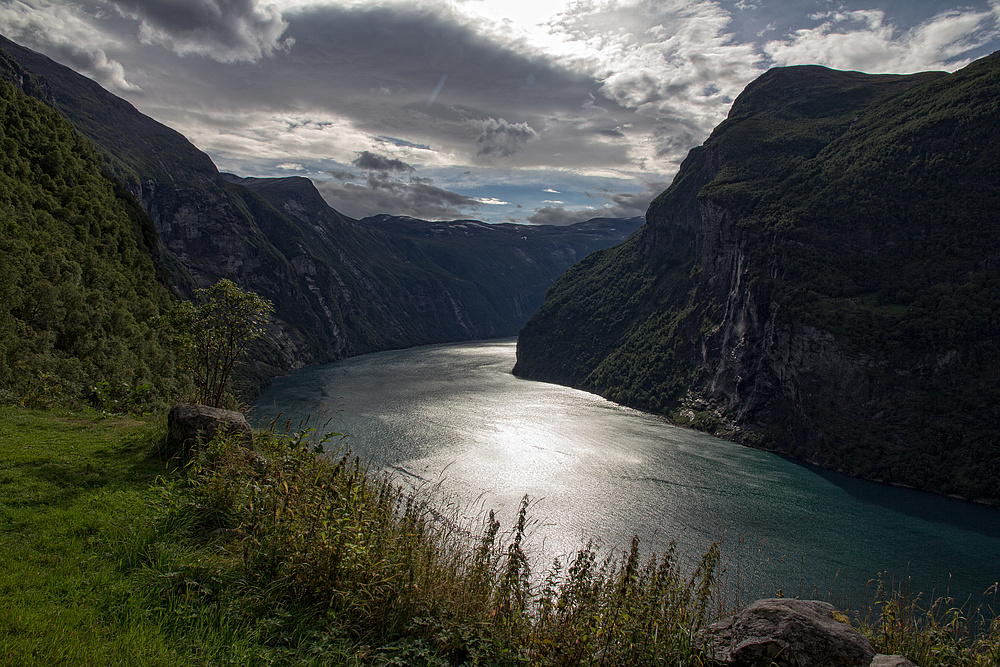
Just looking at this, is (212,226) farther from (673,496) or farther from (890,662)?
(890,662)

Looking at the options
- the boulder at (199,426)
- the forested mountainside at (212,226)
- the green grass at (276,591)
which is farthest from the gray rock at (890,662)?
the forested mountainside at (212,226)

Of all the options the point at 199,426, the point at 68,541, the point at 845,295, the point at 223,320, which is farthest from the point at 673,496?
the point at 845,295

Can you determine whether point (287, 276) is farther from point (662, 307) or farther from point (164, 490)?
point (164, 490)

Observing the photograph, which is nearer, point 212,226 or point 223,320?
point 223,320

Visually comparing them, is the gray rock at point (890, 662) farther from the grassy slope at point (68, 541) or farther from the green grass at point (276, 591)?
the grassy slope at point (68, 541)

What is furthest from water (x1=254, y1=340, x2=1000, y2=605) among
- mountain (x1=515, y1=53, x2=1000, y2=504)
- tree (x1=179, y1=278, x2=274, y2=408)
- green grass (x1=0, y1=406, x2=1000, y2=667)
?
green grass (x1=0, y1=406, x2=1000, y2=667)
